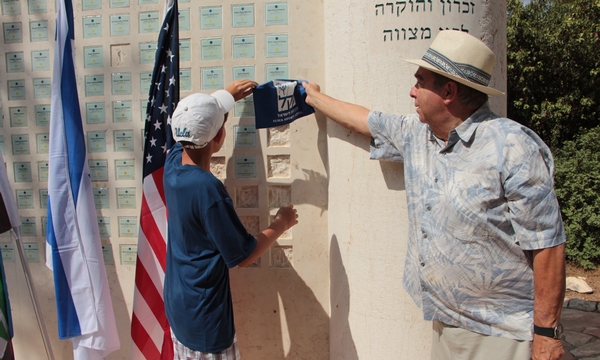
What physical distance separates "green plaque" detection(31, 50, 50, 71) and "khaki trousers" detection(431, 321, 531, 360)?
10.1 ft

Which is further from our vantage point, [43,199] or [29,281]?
[43,199]

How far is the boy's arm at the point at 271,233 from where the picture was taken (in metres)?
2.34

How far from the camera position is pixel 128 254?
11.2 feet

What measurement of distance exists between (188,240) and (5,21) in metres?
2.39

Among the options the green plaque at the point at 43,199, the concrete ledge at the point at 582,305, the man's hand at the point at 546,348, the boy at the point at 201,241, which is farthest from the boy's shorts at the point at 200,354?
the concrete ledge at the point at 582,305

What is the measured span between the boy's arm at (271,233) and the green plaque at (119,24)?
1.78 meters

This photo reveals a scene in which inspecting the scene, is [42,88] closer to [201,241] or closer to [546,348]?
[201,241]

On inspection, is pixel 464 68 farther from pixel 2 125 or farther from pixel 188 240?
pixel 2 125

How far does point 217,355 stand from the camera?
2352 mm

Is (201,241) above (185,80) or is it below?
below

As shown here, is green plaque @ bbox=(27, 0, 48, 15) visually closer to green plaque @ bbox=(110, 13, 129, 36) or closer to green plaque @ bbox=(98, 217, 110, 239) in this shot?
green plaque @ bbox=(110, 13, 129, 36)

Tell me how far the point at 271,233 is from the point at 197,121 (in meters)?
0.67

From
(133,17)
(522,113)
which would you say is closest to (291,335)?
(133,17)

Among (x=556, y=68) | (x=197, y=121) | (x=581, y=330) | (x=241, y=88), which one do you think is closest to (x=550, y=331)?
(x=197, y=121)
